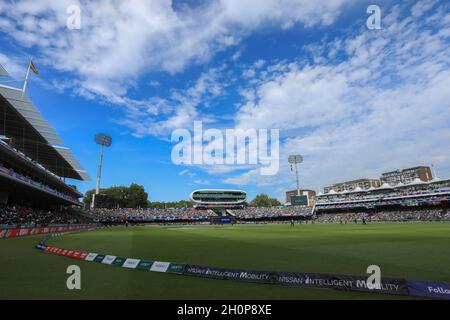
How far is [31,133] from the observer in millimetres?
45250

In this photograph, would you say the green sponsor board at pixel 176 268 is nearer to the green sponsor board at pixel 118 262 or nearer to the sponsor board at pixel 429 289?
the green sponsor board at pixel 118 262

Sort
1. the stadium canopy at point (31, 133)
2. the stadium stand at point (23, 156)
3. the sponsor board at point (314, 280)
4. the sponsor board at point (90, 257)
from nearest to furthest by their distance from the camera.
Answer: the sponsor board at point (314, 280), the sponsor board at point (90, 257), the stadium canopy at point (31, 133), the stadium stand at point (23, 156)

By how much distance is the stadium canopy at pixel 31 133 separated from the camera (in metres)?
34.0

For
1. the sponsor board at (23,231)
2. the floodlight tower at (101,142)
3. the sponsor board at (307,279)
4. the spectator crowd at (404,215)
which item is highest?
the floodlight tower at (101,142)

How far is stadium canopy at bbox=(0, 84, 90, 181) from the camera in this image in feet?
112

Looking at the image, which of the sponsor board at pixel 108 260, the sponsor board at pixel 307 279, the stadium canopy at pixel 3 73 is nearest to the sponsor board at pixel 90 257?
the sponsor board at pixel 108 260

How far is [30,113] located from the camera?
1475 inches

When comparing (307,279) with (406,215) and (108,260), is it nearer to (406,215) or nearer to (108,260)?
(108,260)

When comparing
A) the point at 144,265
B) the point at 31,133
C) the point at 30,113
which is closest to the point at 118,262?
the point at 144,265

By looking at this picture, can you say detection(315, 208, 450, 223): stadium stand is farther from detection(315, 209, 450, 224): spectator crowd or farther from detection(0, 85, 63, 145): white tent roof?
detection(0, 85, 63, 145): white tent roof

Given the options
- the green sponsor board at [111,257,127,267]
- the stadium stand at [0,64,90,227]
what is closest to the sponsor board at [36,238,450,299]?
the green sponsor board at [111,257,127,267]

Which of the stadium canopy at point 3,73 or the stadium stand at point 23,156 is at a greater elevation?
the stadium canopy at point 3,73

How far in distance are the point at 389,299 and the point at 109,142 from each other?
10686 centimetres
